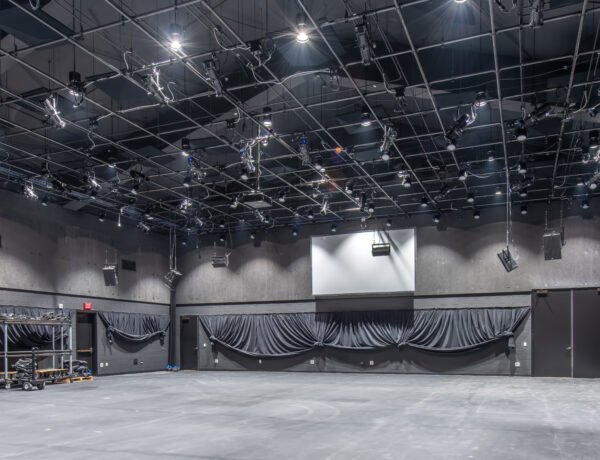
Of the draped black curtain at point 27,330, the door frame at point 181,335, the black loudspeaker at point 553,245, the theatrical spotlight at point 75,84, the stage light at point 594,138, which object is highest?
the theatrical spotlight at point 75,84

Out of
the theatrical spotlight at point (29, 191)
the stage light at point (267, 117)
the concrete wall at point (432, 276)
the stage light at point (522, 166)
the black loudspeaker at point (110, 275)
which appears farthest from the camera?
the black loudspeaker at point (110, 275)

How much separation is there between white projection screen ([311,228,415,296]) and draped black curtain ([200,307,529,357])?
0.99 metres

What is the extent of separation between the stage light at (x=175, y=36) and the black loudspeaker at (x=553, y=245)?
11597mm

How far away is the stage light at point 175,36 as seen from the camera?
25.3 feet

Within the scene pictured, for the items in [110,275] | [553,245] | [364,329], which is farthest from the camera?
[364,329]

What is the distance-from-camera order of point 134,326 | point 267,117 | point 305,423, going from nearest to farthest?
point 305,423 < point 267,117 < point 134,326

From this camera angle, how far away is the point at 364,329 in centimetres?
1925

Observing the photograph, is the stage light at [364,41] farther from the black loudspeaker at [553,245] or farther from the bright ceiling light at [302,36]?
the black loudspeaker at [553,245]

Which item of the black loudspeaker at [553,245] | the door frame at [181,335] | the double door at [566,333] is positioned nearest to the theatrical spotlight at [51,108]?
the black loudspeaker at [553,245]

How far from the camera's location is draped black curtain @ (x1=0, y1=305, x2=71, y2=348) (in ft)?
49.1

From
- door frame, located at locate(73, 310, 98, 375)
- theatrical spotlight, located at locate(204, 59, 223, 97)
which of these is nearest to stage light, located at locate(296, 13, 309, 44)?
theatrical spotlight, located at locate(204, 59, 223, 97)

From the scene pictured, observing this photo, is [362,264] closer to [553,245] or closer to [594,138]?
[553,245]

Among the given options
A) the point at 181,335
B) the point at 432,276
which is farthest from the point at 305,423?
the point at 181,335

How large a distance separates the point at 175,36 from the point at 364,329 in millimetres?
13741
